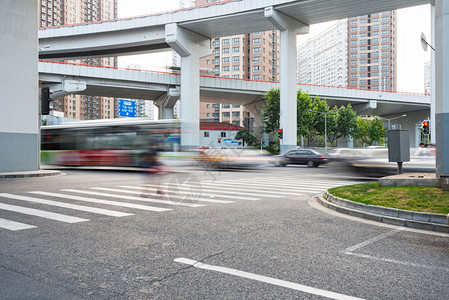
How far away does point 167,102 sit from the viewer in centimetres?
4981

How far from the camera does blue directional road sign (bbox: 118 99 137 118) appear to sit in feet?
123

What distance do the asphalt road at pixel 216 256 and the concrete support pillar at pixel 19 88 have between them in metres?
12.5

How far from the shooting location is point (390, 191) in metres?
8.73

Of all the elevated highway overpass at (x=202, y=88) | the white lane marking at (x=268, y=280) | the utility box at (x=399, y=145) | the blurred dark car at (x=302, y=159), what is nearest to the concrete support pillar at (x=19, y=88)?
the blurred dark car at (x=302, y=159)

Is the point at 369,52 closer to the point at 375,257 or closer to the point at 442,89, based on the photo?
the point at 442,89

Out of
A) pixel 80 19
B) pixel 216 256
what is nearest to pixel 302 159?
pixel 216 256

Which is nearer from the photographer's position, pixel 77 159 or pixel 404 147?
pixel 404 147

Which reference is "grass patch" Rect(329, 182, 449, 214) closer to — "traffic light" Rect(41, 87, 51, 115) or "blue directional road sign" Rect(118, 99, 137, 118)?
"traffic light" Rect(41, 87, 51, 115)

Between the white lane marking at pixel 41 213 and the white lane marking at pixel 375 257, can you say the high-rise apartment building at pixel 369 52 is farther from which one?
the white lane marking at pixel 41 213

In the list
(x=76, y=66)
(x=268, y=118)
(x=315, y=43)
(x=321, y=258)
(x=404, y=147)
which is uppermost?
(x=315, y=43)

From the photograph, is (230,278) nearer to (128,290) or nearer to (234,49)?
(128,290)

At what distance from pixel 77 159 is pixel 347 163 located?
16873 millimetres

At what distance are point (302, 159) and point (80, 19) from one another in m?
142

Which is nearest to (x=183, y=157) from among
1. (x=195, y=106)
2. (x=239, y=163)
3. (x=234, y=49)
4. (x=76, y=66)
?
(x=239, y=163)
